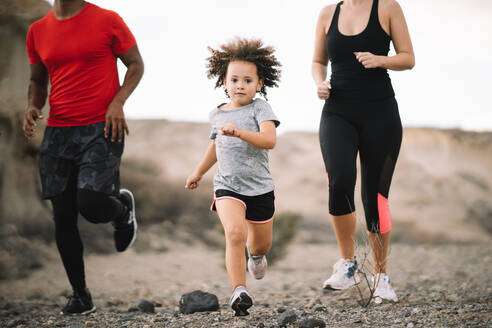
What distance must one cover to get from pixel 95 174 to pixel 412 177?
Result: 1833 cm

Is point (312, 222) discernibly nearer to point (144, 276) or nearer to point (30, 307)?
point (144, 276)

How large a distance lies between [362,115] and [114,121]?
1.73 m

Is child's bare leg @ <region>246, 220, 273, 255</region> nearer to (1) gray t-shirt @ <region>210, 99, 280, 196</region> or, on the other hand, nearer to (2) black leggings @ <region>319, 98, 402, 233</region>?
(1) gray t-shirt @ <region>210, 99, 280, 196</region>

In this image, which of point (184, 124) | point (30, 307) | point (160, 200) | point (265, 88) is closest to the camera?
point (265, 88)

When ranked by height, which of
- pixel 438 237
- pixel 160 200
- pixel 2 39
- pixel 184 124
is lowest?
pixel 438 237

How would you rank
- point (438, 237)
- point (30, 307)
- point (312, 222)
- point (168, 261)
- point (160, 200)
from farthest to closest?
point (312, 222) < point (438, 237) < point (160, 200) < point (168, 261) < point (30, 307)

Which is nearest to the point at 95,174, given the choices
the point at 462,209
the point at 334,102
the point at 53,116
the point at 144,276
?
the point at 53,116

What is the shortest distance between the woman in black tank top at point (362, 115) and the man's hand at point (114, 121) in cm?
141

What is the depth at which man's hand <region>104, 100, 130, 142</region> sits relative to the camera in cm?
358

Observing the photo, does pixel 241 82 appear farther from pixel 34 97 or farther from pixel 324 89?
pixel 34 97

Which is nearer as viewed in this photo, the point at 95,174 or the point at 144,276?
the point at 95,174

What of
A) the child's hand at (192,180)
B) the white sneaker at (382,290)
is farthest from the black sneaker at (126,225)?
the white sneaker at (382,290)

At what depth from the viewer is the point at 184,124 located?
22.3m

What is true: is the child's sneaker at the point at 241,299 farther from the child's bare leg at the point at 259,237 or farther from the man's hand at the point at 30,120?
the man's hand at the point at 30,120
